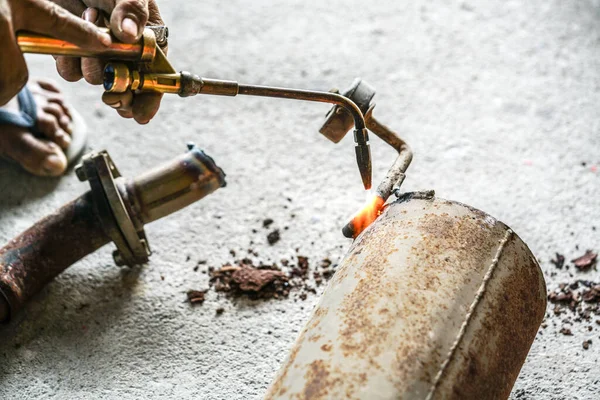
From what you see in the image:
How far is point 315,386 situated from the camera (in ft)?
3.26

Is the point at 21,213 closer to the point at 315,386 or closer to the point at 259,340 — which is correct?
the point at 259,340

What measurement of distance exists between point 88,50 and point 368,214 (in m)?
0.63

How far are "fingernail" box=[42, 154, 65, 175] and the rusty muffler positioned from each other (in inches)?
16.0

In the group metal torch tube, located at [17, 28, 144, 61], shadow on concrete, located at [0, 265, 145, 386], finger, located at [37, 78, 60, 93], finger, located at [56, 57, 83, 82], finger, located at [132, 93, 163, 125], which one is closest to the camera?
metal torch tube, located at [17, 28, 144, 61]

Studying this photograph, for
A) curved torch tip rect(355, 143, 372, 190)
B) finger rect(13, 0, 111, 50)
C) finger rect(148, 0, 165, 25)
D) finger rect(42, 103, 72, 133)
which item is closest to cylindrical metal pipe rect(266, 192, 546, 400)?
curved torch tip rect(355, 143, 372, 190)

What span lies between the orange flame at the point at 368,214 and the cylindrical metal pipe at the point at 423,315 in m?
0.07

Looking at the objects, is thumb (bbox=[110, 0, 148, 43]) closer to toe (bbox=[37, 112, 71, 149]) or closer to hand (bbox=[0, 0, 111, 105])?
hand (bbox=[0, 0, 111, 105])

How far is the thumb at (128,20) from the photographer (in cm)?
118

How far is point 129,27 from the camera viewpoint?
118 centimetres

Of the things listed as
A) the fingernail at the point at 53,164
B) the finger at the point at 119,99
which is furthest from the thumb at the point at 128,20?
the fingernail at the point at 53,164

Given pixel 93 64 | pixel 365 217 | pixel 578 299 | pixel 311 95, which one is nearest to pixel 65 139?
pixel 93 64

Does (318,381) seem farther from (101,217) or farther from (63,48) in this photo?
(101,217)

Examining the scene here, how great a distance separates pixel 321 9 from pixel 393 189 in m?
1.63

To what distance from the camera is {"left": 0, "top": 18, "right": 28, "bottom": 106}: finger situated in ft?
3.41
